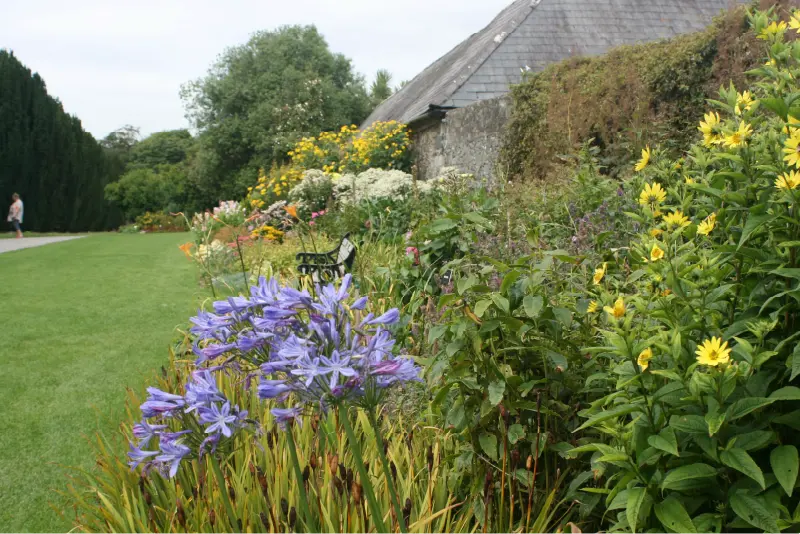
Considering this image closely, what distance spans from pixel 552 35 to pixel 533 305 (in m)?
14.8

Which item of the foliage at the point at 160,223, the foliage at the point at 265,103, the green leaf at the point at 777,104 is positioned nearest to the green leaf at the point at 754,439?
the green leaf at the point at 777,104

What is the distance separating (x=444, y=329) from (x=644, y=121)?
616 centimetres

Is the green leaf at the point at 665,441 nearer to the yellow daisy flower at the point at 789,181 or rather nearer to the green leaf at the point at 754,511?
the green leaf at the point at 754,511

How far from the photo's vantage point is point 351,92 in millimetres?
31172

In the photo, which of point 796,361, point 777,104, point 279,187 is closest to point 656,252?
point 796,361

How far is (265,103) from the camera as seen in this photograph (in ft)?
89.7

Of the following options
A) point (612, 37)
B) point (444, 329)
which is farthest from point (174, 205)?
point (444, 329)

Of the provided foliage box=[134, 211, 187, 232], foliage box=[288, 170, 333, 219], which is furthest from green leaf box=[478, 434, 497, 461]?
foliage box=[134, 211, 187, 232]

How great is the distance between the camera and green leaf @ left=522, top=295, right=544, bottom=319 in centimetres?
196

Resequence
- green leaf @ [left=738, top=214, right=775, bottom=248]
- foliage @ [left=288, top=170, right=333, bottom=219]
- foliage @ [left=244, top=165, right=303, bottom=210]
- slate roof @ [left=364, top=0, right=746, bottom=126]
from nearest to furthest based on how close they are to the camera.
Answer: green leaf @ [left=738, top=214, right=775, bottom=248] → foliage @ [left=288, top=170, right=333, bottom=219] → slate roof @ [left=364, top=0, right=746, bottom=126] → foliage @ [left=244, top=165, right=303, bottom=210]

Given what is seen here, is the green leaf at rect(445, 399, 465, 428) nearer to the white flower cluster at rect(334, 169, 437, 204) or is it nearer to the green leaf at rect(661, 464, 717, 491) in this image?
the green leaf at rect(661, 464, 717, 491)

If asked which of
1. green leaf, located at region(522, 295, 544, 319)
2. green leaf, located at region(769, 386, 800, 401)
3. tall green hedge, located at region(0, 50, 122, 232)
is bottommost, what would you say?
green leaf, located at region(769, 386, 800, 401)

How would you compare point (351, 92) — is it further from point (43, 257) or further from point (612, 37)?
point (43, 257)

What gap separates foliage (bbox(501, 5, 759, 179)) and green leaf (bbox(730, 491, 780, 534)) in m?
4.54
